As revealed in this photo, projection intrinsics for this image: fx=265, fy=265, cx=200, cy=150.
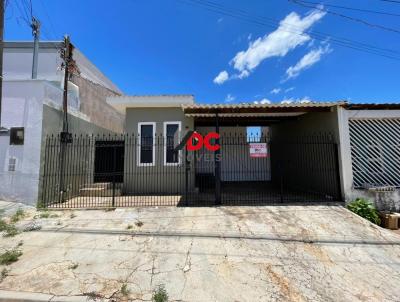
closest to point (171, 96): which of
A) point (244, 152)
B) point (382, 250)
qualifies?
point (244, 152)

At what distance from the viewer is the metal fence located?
8.47 m

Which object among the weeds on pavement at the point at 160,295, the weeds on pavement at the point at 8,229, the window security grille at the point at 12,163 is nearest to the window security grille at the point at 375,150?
the weeds on pavement at the point at 160,295

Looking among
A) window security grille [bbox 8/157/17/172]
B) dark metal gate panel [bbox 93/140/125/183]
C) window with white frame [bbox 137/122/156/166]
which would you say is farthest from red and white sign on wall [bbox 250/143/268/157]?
window security grille [bbox 8/157/17/172]

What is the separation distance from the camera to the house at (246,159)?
8234 millimetres

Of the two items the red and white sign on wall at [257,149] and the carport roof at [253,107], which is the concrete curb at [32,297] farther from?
the red and white sign on wall at [257,149]

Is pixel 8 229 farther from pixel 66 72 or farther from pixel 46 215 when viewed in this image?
pixel 66 72

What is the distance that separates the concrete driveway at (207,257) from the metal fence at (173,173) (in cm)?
134

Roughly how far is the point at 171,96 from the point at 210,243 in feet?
19.4

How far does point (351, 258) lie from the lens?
5.17m

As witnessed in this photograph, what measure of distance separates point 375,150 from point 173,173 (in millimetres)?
6967

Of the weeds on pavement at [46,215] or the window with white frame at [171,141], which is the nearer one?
the weeds on pavement at [46,215]

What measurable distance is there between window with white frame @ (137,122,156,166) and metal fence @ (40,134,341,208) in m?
0.04

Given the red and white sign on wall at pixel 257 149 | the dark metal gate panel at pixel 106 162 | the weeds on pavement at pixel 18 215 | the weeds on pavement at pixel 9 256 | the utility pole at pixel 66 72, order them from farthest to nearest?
the dark metal gate panel at pixel 106 162
the utility pole at pixel 66 72
the red and white sign on wall at pixel 257 149
the weeds on pavement at pixel 18 215
the weeds on pavement at pixel 9 256

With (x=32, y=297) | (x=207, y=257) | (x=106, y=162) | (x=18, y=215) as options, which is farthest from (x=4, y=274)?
(x=106, y=162)
